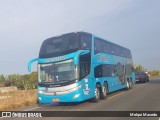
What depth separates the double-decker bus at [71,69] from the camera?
14.9 metres

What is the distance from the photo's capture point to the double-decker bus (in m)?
14.9

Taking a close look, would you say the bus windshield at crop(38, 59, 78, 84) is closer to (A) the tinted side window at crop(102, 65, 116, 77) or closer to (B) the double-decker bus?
(B) the double-decker bus

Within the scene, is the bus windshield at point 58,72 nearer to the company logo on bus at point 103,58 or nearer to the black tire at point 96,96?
→ the black tire at point 96,96

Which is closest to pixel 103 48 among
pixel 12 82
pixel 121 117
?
pixel 121 117

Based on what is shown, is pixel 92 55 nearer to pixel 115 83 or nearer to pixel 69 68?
pixel 69 68

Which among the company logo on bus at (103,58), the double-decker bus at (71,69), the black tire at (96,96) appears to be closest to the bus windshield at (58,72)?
the double-decker bus at (71,69)

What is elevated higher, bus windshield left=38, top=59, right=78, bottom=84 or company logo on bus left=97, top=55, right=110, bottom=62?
company logo on bus left=97, top=55, right=110, bottom=62

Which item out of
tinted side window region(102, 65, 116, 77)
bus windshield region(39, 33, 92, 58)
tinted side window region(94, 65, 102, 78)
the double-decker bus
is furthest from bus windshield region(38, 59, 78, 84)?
tinted side window region(102, 65, 116, 77)

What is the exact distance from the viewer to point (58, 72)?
1526 cm

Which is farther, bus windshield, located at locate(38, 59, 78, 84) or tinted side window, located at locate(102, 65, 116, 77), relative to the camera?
tinted side window, located at locate(102, 65, 116, 77)

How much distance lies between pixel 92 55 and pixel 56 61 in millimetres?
2451

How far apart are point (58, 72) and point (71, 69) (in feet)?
2.54

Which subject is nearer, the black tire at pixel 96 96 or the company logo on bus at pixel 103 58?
the black tire at pixel 96 96

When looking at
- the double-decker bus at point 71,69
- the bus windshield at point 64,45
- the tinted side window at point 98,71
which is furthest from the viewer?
the tinted side window at point 98,71
